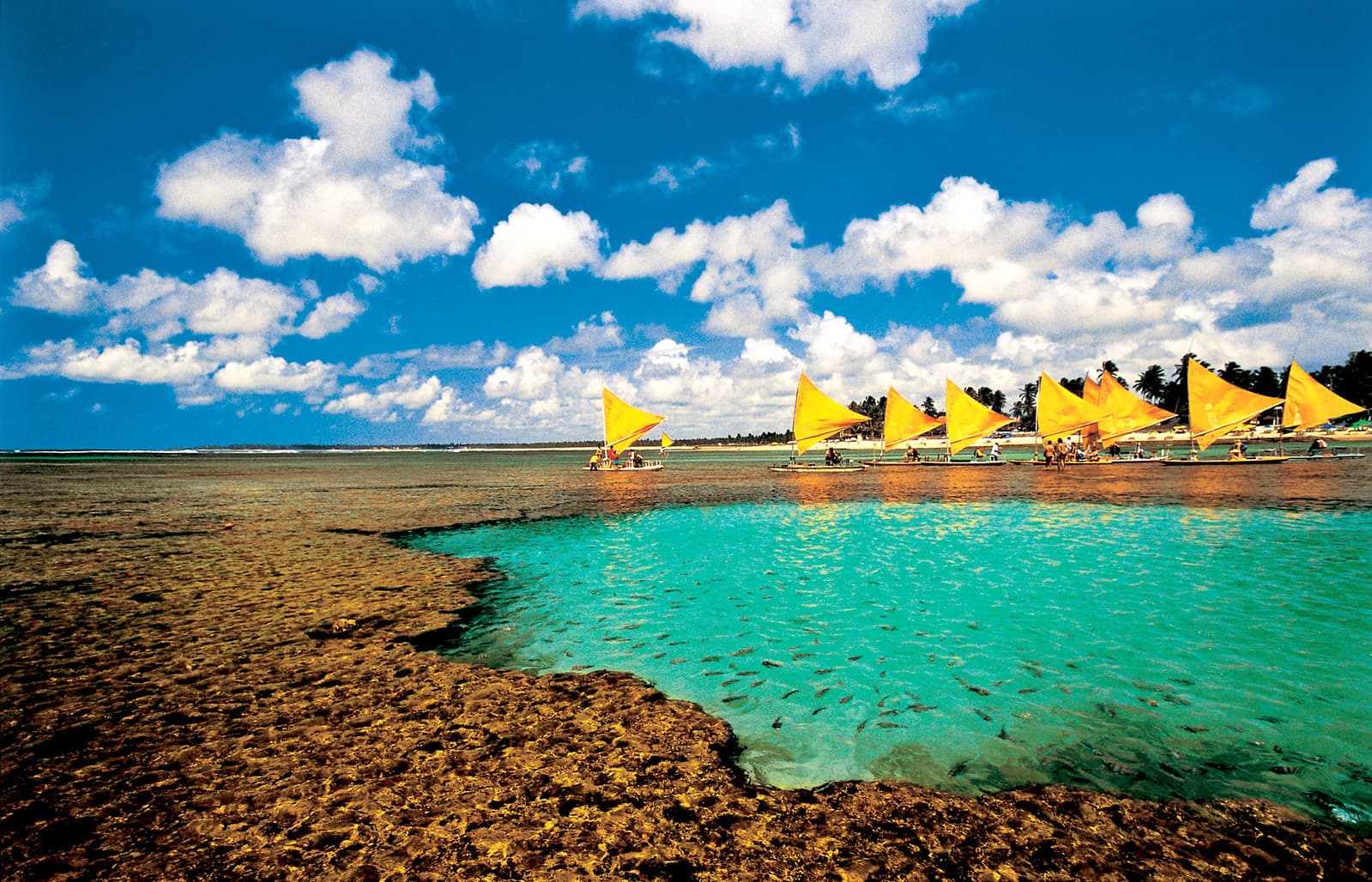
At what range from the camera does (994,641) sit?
10.2 meters

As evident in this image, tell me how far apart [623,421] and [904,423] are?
113 ft

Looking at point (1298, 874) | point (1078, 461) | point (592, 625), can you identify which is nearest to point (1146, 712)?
point (1298, 874)

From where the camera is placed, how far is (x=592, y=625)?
11.4 metres

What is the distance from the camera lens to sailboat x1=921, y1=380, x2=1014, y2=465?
6975cm

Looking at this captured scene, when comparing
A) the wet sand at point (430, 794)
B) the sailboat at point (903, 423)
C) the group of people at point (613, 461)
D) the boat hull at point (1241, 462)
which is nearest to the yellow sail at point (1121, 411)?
the boat hull at point (1241, 462)

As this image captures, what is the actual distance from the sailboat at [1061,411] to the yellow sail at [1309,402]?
15.3m

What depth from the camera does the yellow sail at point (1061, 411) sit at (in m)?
67.0

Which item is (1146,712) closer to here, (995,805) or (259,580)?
(995,805)

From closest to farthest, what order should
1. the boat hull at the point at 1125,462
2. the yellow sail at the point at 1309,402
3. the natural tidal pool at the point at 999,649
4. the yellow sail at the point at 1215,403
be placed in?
the natural tidal pool at the point at 999,649, the yellow sail at the point at 1215,403, the yellow sail at the point at 1309,402, the boat hull at the point at 1125,462

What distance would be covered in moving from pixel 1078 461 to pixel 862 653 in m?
69.7

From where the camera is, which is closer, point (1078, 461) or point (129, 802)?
point (129, 802)

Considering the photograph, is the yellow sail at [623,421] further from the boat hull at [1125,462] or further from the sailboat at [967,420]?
the boat hull at [1125,462]

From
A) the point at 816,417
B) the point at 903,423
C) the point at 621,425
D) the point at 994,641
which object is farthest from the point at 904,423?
the point at 994,641

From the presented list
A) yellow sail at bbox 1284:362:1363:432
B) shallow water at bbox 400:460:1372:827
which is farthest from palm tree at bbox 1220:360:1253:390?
shallow water at bbox 400:460:1372:827
